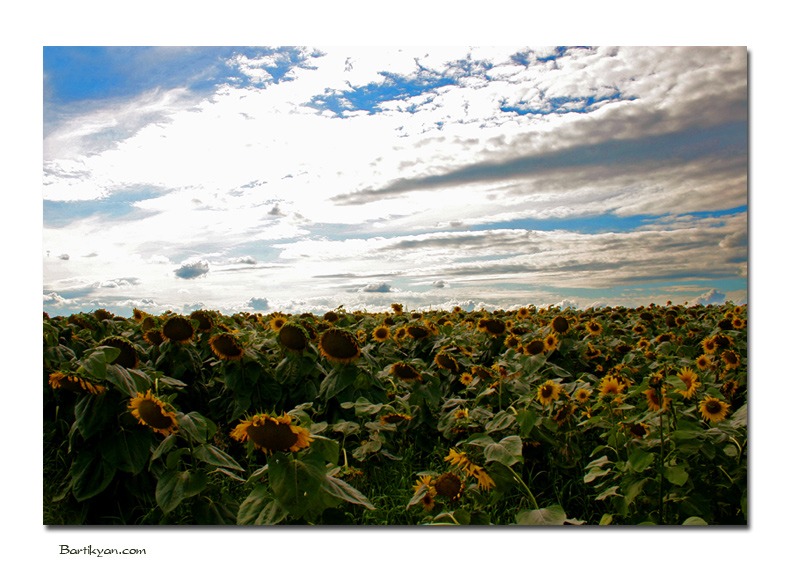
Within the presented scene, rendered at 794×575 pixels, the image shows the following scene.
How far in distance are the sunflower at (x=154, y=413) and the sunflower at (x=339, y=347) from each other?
134 cm

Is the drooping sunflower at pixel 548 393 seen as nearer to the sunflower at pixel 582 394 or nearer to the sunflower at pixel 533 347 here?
the sunflower at pixel 582 394

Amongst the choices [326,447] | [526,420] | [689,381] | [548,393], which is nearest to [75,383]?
[326,447]

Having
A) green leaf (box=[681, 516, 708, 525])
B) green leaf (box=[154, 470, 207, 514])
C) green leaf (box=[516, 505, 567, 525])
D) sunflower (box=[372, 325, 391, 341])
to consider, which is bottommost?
green leaf (box=[681, 516, 708, 525])

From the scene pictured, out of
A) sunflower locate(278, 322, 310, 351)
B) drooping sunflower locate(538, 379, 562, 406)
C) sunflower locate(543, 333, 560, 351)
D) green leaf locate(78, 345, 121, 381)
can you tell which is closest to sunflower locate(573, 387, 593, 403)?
drooping sunflower locate(538, 379, 562, 406)

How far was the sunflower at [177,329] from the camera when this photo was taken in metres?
4.04

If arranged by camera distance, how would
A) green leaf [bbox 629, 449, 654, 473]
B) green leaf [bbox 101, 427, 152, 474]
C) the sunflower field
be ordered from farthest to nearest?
green leaf [bbox 101, 427, 152, 474] → green leaf [bbox 629, 449, 654, 473] → the sunflower field

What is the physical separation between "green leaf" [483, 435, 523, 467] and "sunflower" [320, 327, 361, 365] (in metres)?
1.53

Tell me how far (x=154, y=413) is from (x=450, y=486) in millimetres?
1145

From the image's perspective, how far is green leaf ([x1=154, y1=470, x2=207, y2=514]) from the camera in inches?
96.2

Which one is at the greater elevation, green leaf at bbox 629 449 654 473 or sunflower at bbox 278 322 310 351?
sunflower at bbox 278 322 310 351

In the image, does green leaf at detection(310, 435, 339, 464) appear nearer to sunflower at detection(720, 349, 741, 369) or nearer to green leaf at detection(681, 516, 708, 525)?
green leaf at detection(681, 516, 708, 525)
